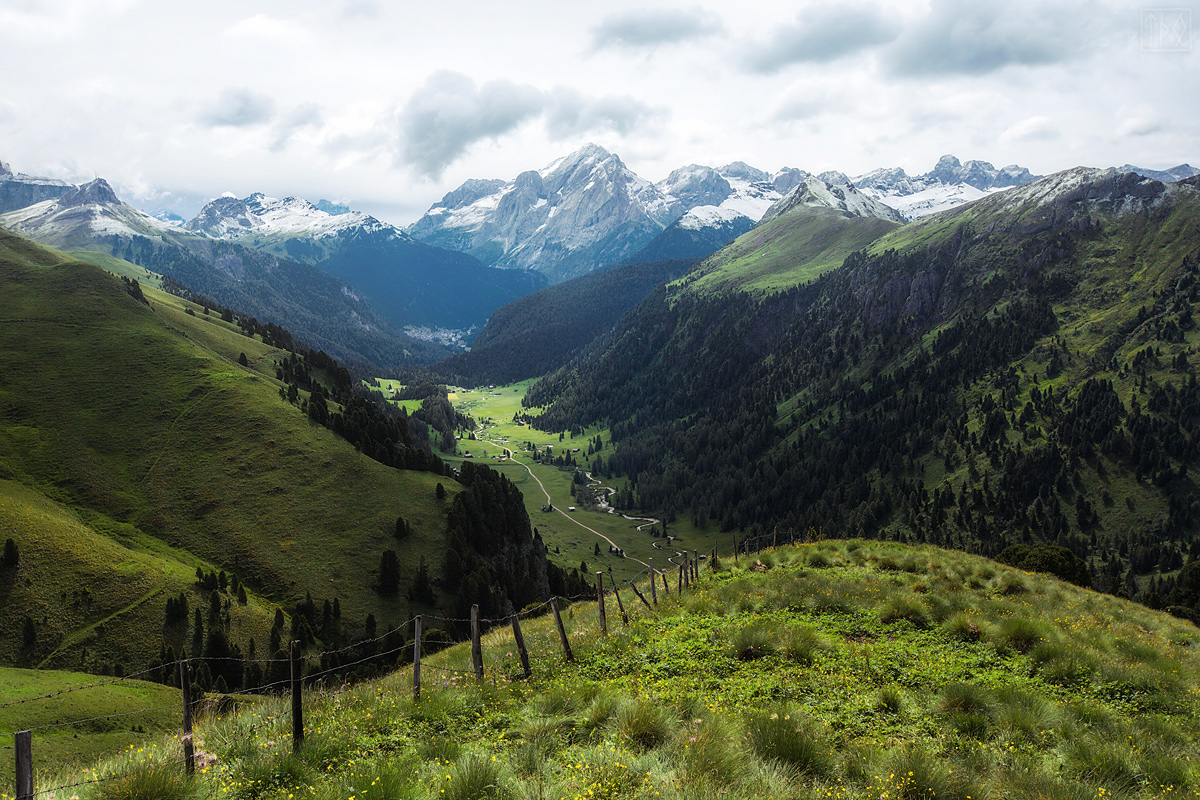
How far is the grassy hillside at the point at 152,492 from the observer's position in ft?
207

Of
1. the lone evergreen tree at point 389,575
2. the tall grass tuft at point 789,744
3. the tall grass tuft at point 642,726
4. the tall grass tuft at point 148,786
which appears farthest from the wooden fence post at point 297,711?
the lone evergreen tree at point 389,575

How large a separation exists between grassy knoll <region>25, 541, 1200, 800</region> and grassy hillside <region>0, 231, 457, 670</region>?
58.8 m

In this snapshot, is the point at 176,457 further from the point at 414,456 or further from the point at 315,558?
the point at 414,456

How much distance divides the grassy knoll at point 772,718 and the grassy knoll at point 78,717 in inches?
424

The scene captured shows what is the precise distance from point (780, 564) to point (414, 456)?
112543 mm

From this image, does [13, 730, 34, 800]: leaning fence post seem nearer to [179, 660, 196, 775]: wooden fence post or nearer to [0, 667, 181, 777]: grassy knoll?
[179, 660, 196, 775]: wooden fence post

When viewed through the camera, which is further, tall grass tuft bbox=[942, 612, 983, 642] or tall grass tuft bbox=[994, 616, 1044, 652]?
tall grass tuft bbox=[942, 612, 983, 642]

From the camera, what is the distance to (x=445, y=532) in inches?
4220

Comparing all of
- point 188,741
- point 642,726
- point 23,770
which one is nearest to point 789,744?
point 642,726

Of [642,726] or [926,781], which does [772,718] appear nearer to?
[642,726]

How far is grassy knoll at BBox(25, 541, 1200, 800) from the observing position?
1103 cm

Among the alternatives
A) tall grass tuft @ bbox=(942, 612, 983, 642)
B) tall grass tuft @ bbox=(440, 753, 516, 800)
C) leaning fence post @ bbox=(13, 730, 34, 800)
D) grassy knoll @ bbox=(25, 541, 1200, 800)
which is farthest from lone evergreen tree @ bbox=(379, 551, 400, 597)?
tall grass tuft @ bbox=(440, 753, 516, 800)

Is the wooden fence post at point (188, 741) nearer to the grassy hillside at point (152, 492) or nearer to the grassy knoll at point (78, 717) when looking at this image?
the grassy knoll at point (78, 717)

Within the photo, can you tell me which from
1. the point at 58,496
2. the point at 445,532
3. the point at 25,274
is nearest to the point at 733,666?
the point at 445,532
